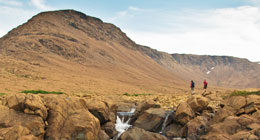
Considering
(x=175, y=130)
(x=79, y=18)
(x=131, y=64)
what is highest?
(x=79, y=18)

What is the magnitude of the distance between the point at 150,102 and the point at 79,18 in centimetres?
13182

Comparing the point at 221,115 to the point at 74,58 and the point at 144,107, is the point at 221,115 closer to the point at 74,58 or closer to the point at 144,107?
the point at 144,107

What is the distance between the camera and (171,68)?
189 m

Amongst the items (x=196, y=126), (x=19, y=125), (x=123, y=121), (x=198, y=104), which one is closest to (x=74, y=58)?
(x=123, y=121)

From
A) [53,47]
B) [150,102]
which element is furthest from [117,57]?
[150,102]

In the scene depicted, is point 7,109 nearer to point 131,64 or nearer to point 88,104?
point 88,104

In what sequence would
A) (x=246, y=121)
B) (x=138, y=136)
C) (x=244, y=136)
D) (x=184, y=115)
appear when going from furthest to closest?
(x=184, y=115) < (x=138, y=136) < (x=246, y=121) < (x=244, y=136)

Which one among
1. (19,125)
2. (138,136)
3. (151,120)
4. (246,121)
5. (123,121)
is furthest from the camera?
(123,121)

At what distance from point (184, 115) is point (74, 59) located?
84.9 m

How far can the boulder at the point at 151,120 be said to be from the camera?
18.6 meters

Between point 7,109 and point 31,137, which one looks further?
point 7,109

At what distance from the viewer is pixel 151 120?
1897 centimetres

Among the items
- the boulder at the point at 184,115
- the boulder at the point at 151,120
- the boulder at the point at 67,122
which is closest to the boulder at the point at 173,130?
the boulder at the point at 184,115

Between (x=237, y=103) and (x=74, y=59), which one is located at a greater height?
(x=74, y=59)
